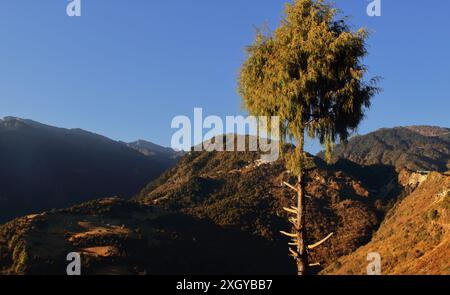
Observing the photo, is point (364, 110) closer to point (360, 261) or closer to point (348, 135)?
point (348, 135)

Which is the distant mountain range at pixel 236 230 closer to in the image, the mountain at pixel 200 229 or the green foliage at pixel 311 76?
the mountain at pixel 200 229

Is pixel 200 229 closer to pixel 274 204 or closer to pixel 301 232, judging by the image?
pixel 274 204

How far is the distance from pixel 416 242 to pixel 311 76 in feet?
278

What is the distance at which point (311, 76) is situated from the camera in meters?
16.5

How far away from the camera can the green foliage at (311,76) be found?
16.6 meters

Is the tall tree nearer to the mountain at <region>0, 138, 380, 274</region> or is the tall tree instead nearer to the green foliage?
the green foliage

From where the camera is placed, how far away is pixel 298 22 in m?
17.4

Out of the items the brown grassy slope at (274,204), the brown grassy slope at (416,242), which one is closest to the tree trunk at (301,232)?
the brown grassy slope at (416,242)

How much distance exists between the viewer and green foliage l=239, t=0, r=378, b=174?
54.5ft

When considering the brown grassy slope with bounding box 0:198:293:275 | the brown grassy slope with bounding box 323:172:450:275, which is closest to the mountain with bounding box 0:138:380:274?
the brown grassy slope with bounding box 0:198:293:275

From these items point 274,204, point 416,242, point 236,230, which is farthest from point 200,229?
point 416,242
